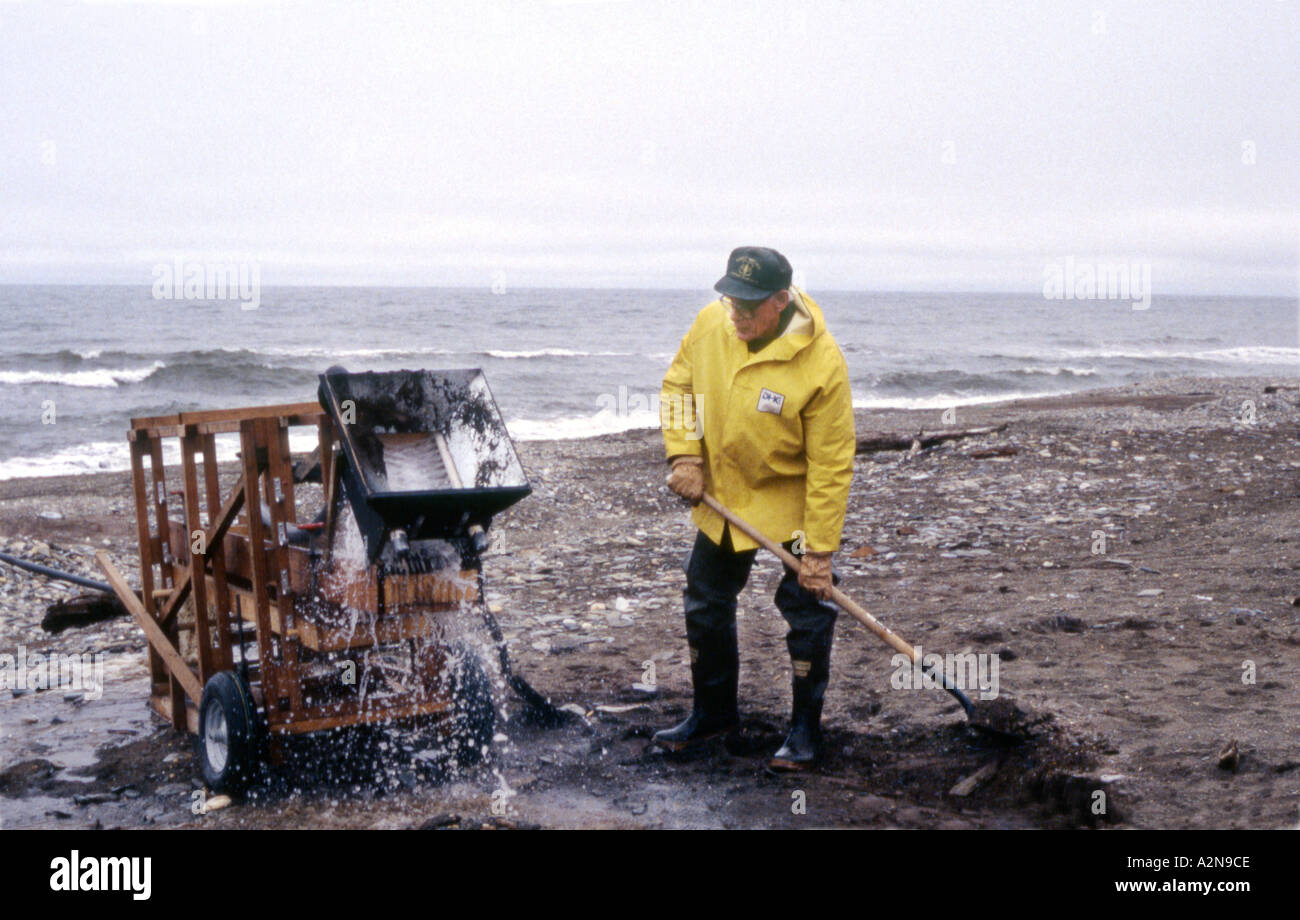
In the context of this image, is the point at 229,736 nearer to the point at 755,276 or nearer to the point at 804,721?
the point at 804,721

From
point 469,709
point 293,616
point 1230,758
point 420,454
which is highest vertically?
point 420,454

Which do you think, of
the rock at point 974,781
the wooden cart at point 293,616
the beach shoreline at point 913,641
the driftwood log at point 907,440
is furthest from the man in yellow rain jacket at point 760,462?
the driftwood log at point 907,440

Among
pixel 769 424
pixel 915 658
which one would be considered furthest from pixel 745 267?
pixel 915 658

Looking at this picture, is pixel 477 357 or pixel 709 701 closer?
pixel 709 701

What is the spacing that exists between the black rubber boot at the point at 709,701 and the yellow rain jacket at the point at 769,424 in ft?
1.72

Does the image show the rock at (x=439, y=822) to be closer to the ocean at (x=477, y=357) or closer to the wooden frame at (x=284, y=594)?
the wooden frame at (x=284, y=594)

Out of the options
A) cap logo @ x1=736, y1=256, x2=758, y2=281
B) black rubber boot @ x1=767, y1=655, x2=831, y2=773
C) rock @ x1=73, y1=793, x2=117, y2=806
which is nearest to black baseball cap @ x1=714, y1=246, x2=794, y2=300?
cap logo @ x1=736, y1=256, x2=758, y2=281

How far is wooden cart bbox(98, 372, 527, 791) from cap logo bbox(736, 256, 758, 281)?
1378 mm

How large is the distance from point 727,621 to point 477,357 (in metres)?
32.3

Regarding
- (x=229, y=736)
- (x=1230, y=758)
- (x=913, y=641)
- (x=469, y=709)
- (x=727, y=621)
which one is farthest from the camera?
(x=913, y=641)

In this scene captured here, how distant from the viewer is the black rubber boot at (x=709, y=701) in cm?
456

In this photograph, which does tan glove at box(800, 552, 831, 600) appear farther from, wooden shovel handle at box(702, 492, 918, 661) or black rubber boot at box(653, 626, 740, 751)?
black rubber boot at box(653, 626, 740, 751)

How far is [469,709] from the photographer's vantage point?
463 cm
